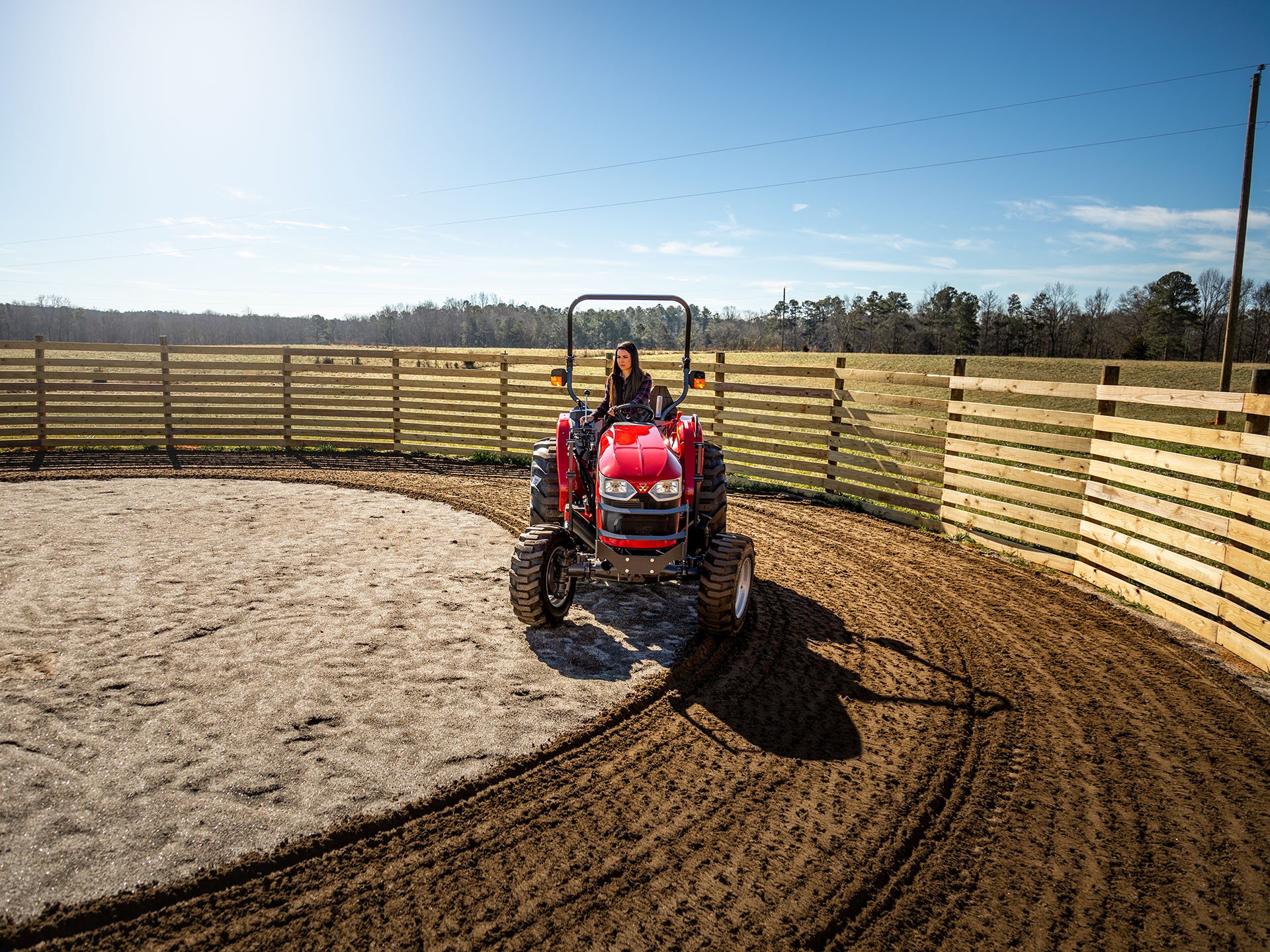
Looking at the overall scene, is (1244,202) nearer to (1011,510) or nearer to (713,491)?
(1011,510)

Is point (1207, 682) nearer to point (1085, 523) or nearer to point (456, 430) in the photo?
point (1085, 523)

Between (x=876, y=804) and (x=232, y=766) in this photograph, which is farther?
(x=232, y=766)

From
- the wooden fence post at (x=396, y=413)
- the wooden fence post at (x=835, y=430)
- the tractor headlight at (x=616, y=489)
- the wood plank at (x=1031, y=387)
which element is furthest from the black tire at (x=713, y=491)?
the wooden fence post at (x=396, y=413)

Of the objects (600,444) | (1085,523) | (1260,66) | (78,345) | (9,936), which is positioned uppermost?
(1260,66)

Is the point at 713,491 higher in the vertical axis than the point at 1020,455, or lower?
lower

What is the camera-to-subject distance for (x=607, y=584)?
21.9 feet

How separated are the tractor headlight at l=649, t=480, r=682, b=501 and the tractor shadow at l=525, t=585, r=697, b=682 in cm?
104

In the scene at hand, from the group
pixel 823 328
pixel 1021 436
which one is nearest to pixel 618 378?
pixel 1021 436

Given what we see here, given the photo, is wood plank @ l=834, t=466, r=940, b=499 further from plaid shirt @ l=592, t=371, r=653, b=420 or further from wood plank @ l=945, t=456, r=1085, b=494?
plaid shirt @ l=592, t=371, r=653, b=420

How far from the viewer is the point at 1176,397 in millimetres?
5848

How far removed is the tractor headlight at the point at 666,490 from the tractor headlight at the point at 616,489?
141 mm

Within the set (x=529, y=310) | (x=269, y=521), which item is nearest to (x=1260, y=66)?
(x=269, y=521)

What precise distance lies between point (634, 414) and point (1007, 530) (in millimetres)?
4402

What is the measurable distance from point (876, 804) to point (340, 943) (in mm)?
2201
